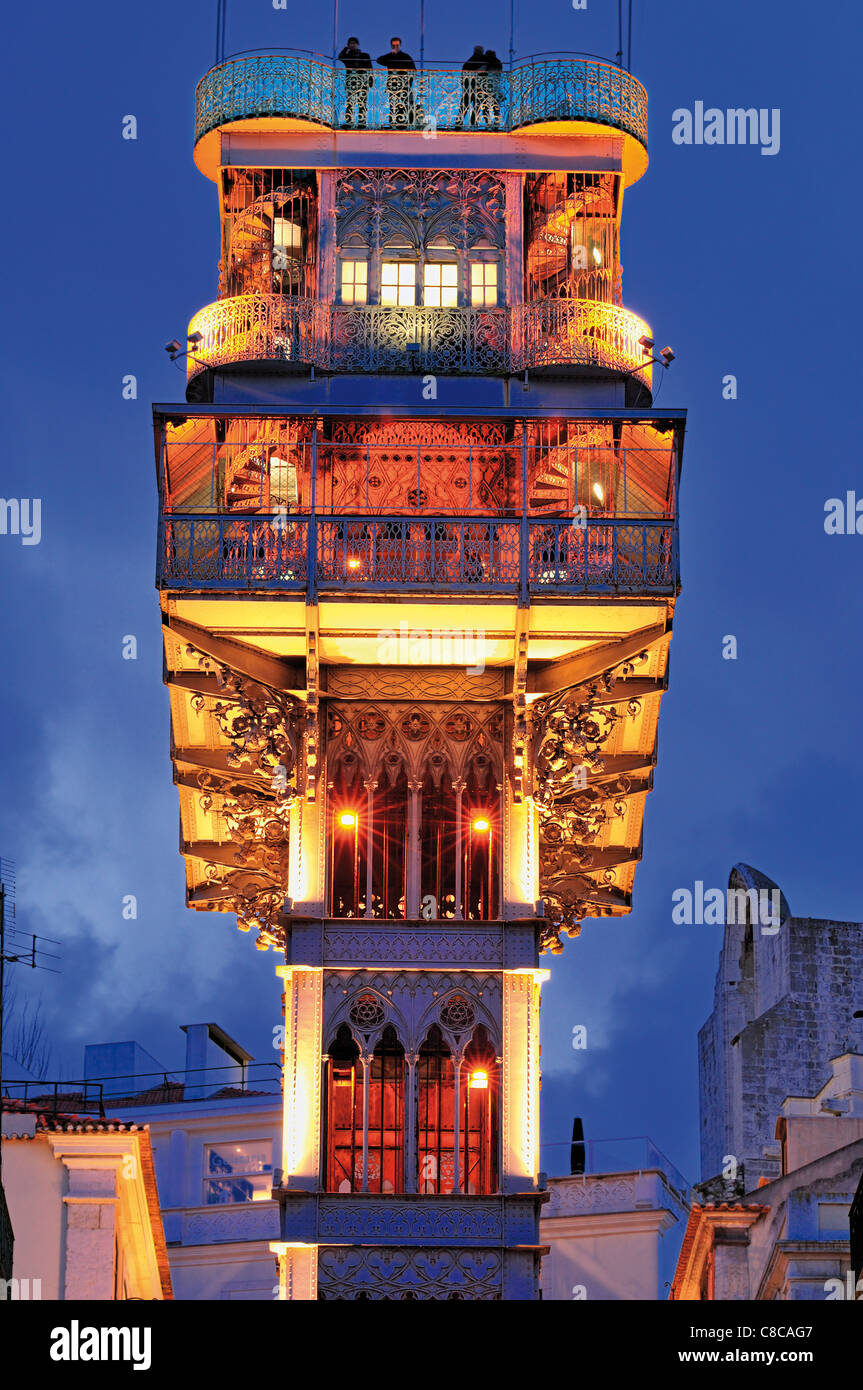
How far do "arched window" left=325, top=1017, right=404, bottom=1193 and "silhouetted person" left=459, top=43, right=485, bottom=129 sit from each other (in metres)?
14.0

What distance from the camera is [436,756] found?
162ft

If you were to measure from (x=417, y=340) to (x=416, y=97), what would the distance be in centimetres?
438

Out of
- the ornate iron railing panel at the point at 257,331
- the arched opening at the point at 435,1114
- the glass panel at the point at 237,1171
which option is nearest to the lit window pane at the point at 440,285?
the ornate iron railing panel at the point at 257,331

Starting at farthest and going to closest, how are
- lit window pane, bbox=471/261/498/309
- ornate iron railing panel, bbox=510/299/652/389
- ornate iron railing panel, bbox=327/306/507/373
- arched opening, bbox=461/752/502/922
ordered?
lit window pane, bbox=471/261/498/309, ornate iron railing panel, bbox=327/306/507/373, ornate iron railing panel, bbox=510/299/652/389, arched opening, bbox=461/752/502/922

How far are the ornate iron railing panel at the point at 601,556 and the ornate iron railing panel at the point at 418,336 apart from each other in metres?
2.90

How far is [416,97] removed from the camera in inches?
2055

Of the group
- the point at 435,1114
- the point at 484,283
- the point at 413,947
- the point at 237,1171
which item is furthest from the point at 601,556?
the point at 237,1171

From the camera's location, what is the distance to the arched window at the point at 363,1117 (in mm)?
47031

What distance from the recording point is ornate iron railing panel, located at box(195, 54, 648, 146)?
51344 millimetres

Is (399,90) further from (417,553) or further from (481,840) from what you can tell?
(481,840)

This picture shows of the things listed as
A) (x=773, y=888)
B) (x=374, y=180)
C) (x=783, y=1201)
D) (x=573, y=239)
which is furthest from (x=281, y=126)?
(x=773, y=888)

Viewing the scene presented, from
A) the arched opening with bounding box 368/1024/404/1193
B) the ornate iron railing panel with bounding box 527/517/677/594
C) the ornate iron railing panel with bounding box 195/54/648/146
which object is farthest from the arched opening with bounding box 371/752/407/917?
the ornate iron railing panel with bounding box 195/54/648/146

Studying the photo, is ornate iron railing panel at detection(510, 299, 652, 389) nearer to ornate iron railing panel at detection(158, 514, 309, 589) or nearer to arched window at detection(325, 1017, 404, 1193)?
ornate iron railing panel at detection(158, 514, 309, 589)
